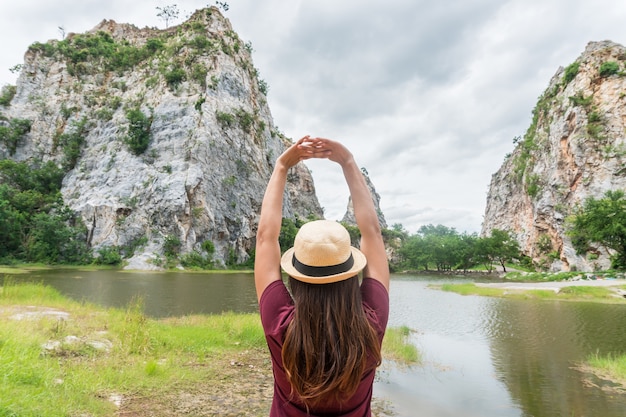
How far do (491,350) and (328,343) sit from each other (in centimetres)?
1256

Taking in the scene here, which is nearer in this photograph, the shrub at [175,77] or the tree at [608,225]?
the tree at [608,225]

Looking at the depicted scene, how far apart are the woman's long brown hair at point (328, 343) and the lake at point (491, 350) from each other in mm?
6055

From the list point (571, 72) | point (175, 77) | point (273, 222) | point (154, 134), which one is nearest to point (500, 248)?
point (571, 72)

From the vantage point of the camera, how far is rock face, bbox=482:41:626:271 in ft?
151

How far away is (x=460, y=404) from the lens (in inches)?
294

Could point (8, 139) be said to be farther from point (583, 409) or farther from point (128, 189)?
point (583, 409)

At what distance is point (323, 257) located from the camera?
1698mm

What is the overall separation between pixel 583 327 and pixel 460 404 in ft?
36.8

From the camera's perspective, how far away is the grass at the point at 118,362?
15.8 ft

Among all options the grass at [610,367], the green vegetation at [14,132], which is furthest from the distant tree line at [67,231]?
the grass at [610,367]

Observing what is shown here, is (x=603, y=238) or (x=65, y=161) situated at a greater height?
(x=65, y=161)

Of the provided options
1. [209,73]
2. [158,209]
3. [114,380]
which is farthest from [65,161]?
[114,380]

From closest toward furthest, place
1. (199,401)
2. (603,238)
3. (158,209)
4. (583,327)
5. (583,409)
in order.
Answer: (199,401), (583,409), (583,327), (603,238), (158,209)

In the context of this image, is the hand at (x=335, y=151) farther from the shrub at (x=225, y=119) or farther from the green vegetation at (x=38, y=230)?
the shrub at (x=225, y=119)
